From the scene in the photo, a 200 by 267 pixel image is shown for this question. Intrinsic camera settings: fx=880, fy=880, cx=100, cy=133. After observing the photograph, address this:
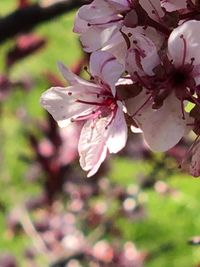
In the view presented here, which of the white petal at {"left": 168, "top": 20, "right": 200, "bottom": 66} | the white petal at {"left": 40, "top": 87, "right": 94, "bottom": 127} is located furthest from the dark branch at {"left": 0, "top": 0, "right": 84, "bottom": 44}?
the white petal at {"left": 168, "top": 20, "right": 200, "bottom": 66}

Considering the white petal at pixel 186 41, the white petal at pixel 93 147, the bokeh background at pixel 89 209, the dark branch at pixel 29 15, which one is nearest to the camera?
the white petal at pixel 186 41

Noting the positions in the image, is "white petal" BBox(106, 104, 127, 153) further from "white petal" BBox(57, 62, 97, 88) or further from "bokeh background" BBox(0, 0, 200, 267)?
"bokeh background" BBox(0, 0, 200, 267)

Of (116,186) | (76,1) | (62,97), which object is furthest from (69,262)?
(62,97)

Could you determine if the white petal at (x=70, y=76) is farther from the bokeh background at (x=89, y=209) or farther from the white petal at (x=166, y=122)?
the bokeh background at (x=89, y=209)

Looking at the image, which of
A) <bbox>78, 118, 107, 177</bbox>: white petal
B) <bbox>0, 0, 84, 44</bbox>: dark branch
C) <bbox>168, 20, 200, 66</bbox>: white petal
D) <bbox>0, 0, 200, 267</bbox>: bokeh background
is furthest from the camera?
<bbox>0, 0, 200, 267</bbox>: bokeh background

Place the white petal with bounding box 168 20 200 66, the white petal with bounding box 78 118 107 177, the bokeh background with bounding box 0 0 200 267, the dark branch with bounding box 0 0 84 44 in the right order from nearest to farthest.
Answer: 1. the white petal with bounding box 168 20 200 66
2. the white petal with bounding box 78 118 107 177
3. the dark branch with bounding box 0 0 84 44
4. the bokeh background with bounding box 0 0 200 267

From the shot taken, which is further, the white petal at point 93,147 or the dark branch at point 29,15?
the dark branch at point 29,15

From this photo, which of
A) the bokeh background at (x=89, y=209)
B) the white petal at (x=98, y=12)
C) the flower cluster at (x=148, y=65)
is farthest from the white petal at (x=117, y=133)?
the bokeh background at (x=89, y=209)
